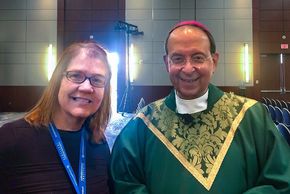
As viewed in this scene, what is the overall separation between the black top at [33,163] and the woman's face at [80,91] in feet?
0.42

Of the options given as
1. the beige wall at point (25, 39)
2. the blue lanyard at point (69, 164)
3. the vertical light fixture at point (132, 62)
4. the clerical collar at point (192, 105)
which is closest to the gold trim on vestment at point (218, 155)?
the clerical collar at point (192, 105)

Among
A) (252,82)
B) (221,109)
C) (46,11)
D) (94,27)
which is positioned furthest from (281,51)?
(221,109)

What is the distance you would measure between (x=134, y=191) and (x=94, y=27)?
1313 cm

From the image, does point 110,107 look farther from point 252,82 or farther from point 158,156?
point 252,82

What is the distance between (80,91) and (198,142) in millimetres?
636

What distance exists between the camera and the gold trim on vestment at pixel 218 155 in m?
1.60

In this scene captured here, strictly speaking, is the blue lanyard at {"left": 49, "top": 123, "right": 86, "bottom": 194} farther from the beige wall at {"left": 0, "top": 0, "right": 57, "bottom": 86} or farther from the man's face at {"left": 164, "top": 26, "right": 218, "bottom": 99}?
the beige wall at {"left": 0, "top": 0, "right": 57, "bottom": 86}

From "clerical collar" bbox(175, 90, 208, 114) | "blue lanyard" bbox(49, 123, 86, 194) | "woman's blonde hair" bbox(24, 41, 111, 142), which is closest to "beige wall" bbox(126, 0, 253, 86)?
"clerical collar" bbox(175, 90, 208, 114)

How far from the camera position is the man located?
1.58m

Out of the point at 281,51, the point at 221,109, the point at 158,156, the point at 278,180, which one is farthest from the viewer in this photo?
the point at 281,51

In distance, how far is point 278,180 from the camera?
153 centimetres

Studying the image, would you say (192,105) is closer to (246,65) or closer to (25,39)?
(246,65)

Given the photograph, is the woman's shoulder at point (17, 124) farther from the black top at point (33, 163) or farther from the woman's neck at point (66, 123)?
the woman's neck at point (66, 123)

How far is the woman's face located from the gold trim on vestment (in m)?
0.37
